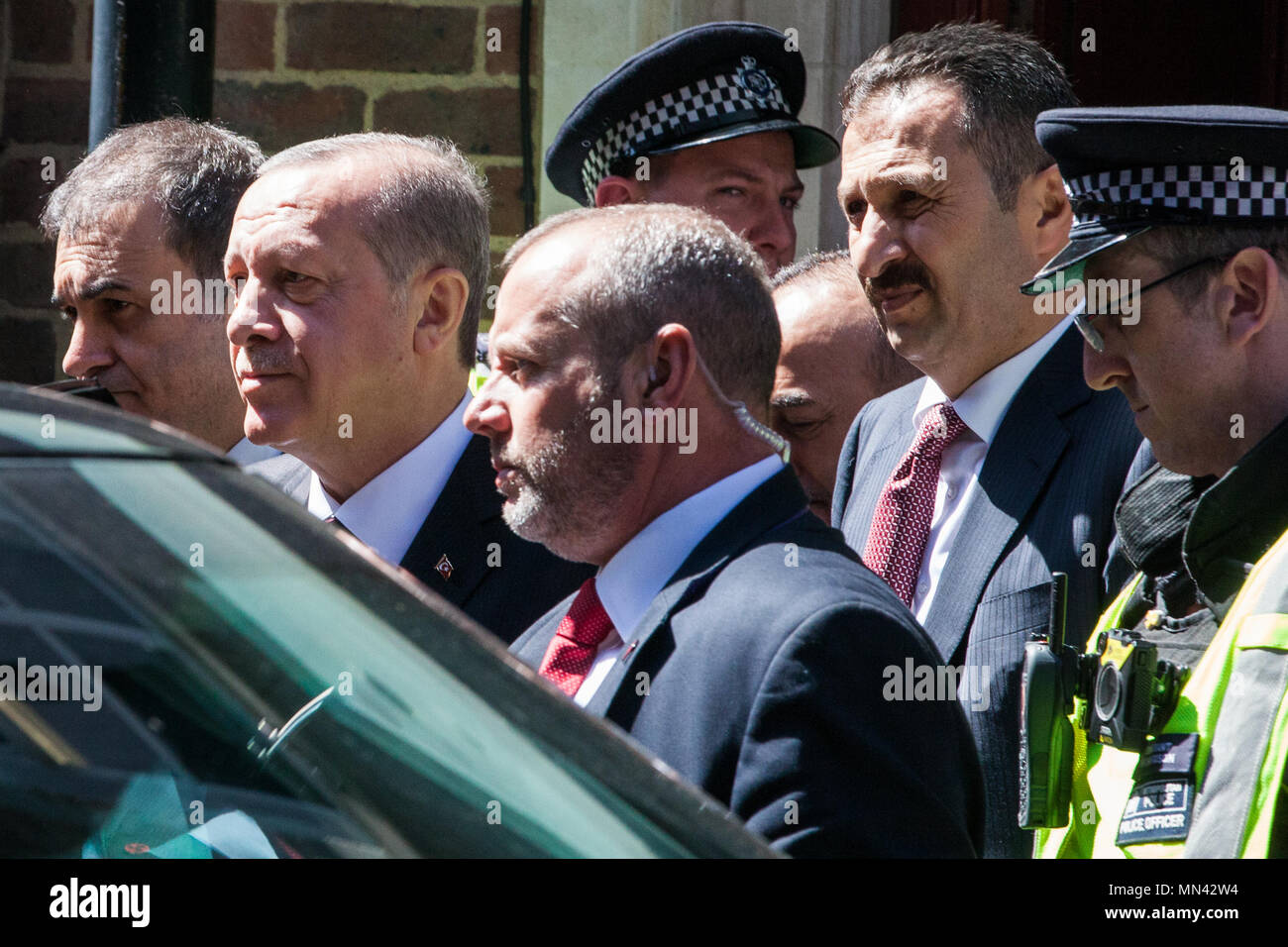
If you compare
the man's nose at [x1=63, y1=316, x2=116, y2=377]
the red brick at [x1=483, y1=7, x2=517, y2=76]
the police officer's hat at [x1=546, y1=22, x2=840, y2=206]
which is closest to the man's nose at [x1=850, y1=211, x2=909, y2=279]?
the police officer's hat at [x1=546, y1=22, x2=840, y2=206]

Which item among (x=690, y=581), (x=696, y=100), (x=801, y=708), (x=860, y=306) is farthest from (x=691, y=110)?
(x=801, y=708)

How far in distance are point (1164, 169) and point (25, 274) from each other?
4031 mm

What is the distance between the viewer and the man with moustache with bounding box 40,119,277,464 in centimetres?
345

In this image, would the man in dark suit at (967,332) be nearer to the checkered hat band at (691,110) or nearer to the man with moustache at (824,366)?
the man with moustache at (824,366)

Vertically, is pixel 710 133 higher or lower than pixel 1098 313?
higher

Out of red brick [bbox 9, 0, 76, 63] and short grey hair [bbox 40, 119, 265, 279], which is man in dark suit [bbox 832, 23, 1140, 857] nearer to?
short grey hair [bbox 40, 119, 265, 279]

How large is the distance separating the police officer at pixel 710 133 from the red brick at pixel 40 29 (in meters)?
2.12

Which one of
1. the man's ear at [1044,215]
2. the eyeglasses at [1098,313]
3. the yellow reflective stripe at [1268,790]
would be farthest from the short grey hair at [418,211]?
the yellow reflective stripe at [1268,790]

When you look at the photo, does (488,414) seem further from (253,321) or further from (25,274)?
(25,274)

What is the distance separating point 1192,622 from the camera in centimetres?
220

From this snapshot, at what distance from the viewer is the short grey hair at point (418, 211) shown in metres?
2.98

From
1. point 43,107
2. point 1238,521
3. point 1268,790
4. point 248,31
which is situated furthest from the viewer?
point 43,107

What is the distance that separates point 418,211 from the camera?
3014 millimetres
